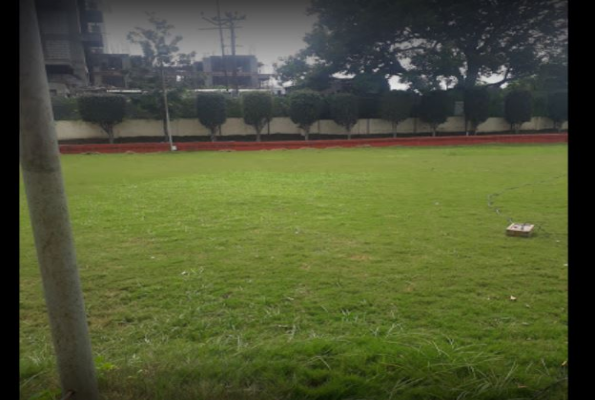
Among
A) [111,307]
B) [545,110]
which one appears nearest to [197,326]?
[111,307]

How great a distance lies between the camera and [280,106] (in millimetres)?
25016

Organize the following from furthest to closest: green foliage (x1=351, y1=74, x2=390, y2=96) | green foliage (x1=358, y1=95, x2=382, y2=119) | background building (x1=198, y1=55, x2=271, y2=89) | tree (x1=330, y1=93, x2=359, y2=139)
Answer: background building (x1=198, y1=55, x2=271, y2=89) < green foliage (x1=358, y1=95, x2=382, y2=119) < tree (x1=330, y1=93, x2=359, y2=139) < green foliage (x1=351, y1=74, x2=390, y2=96)

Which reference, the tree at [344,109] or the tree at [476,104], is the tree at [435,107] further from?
the tree at [344,109]

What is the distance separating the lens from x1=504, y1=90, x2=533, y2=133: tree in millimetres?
24453

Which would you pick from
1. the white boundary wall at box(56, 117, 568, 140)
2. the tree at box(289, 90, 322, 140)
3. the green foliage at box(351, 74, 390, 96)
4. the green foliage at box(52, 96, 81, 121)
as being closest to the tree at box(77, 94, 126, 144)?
the green foliage at box(52, 96, 81, 121)

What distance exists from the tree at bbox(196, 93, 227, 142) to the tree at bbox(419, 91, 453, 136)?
1169cm

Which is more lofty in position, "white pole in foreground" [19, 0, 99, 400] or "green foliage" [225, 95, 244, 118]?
"green foliage" [225, 95, 244, 118]

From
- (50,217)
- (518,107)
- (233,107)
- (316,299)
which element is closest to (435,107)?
(518,107)

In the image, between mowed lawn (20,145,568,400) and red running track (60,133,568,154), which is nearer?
mowed lawn (20,145,568,400)

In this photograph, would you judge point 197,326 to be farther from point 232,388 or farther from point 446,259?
point 446,259

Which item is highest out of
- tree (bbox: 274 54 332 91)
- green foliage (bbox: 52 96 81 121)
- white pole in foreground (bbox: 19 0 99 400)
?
tree (bbox: 274 54 332 91)

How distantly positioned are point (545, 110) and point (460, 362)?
26578mm

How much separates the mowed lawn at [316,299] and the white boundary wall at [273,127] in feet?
56.4

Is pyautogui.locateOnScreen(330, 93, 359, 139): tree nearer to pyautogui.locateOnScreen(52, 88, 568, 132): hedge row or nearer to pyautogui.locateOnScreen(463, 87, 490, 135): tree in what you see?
pyautogui.locateOnScreen(52, 88, 568, 132): hedge row
